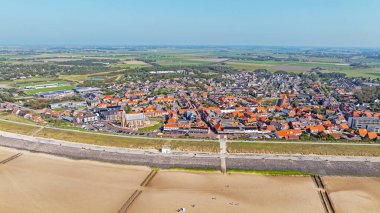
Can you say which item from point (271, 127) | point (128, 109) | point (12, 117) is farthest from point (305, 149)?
point (12, 117)

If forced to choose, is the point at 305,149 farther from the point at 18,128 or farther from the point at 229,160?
the point at 18,128

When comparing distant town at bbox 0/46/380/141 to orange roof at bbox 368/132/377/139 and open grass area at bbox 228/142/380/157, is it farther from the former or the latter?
open grass area at bbox 228/142/380/157

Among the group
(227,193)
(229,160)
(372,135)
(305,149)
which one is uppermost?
(372,135)

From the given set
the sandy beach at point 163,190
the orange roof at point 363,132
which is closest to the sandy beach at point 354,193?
the sandy beach at point 163,190

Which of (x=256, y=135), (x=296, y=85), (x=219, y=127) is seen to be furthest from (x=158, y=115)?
(x=296, y=85)

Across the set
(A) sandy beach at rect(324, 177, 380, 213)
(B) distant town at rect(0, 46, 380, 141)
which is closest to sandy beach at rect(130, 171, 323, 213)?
(A) sandy beach at rect(324, 177, 380, 213)

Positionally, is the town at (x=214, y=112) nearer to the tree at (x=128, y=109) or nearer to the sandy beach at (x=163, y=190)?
the tree at (x=128, y=109)
